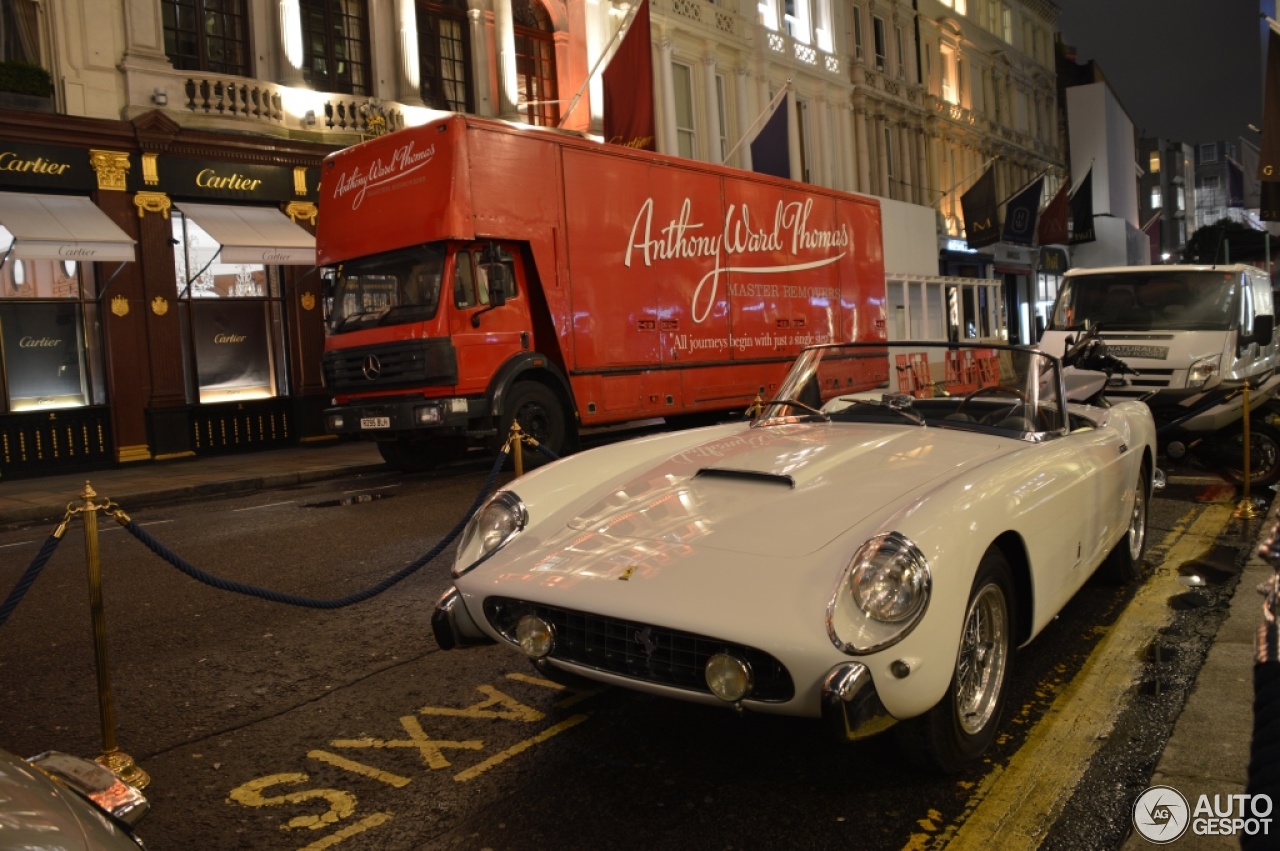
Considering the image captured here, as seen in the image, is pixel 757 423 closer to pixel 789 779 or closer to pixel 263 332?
pixel 789 779

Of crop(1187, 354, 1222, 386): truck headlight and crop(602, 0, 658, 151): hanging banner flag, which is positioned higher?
crop(602, 0, 658, 151): hanging banner flag

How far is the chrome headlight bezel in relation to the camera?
2.71 meters

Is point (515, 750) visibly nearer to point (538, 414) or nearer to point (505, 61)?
point (538, 414)

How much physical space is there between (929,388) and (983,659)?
5.85 feet

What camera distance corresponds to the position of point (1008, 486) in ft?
11.2

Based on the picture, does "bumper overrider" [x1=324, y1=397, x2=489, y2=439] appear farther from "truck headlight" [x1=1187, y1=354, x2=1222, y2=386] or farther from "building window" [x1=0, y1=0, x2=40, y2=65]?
"building window" [x1=0, y1=0, x2=40, y2=65]

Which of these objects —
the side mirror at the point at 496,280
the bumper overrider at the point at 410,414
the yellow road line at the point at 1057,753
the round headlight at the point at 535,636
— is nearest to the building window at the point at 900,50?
the side mirror at the point at 496,280

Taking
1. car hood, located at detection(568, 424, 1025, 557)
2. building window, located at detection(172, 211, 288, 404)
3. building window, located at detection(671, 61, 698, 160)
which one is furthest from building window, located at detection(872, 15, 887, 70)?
car hood, located at detection(568, 424, 1025, 557)

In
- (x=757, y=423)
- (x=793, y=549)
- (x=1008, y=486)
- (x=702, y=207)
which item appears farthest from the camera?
(x=702, y=207)

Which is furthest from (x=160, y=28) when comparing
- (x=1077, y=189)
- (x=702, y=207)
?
(x=1077, y=189)

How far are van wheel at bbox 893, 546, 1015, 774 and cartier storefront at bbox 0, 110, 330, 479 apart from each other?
14.1 metres

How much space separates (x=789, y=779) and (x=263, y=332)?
52.4ft

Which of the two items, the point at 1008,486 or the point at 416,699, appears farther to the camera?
the point at 416,699

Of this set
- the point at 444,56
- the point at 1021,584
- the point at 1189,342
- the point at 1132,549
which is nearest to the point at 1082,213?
the point at 444,56
